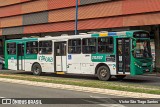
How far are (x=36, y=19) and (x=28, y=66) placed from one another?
67.7 feet

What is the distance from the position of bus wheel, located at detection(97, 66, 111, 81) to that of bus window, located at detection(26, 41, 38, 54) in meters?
6.39

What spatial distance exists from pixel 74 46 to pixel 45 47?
2.98 m

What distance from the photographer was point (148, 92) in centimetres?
1273

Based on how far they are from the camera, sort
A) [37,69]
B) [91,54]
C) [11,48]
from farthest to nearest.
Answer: [11,48], [37,69], [91,54]

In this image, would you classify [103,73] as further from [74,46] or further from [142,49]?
[74,46]

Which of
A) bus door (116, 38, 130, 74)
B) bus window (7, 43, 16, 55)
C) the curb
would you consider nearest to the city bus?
bus door (116, 38, 130, 74)

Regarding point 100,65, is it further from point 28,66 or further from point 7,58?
point 7,58

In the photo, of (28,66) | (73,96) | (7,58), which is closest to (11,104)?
(73,96)

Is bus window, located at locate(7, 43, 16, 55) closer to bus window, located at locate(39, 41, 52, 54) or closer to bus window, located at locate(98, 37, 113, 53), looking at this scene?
bus window, located at locate(39, 41, 52, 54)

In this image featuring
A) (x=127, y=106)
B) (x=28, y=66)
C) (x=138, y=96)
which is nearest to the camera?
(x=127, y=106)

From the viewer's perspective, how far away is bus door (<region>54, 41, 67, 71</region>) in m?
22.7

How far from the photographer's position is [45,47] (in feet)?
78.9

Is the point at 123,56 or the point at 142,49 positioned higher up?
the point at 142,49

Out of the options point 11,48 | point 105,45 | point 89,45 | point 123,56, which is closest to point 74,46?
point 89,45
